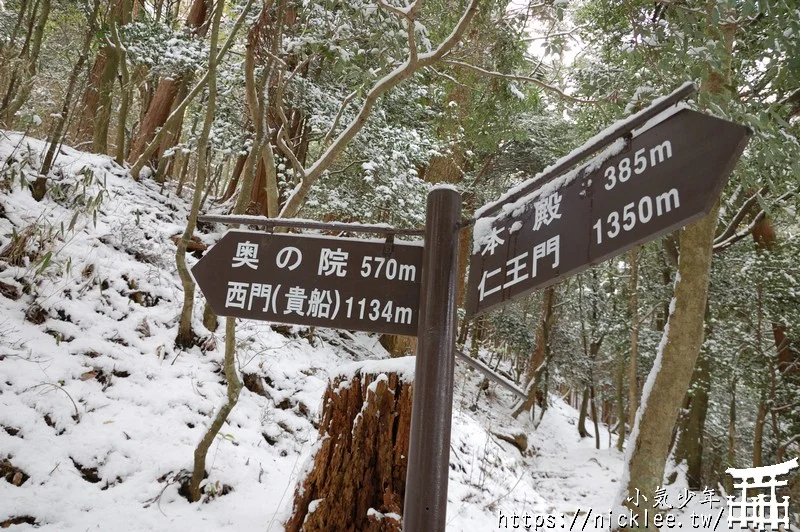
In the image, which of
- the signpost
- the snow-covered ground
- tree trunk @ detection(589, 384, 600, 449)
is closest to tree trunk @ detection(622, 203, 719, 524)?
the snow-covered ground

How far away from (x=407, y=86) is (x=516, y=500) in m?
6.23

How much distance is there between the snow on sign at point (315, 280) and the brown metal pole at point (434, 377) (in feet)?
0.44

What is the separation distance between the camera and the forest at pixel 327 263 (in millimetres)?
3025

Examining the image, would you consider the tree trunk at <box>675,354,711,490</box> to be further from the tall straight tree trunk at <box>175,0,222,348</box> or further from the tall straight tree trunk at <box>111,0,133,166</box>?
the tall straight tree trunk at <box>111,0,133,166</box>

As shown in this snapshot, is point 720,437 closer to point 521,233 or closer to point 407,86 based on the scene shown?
point 407,86

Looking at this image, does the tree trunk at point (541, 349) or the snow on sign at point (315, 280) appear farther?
the tree trunk at point (541, 349)

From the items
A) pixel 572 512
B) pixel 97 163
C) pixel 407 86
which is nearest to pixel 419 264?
pixel 407 86

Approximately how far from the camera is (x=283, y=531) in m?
3.03

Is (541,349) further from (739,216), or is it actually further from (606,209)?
(606,209)

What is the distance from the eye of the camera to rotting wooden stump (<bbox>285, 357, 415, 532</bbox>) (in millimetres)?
2916

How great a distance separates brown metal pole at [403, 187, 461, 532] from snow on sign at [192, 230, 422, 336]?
133 millimetres

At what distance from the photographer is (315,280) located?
190 centimetres

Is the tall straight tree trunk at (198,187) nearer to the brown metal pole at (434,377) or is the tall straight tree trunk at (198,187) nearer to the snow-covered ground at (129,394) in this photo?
the snow-covered ground at (129,394)

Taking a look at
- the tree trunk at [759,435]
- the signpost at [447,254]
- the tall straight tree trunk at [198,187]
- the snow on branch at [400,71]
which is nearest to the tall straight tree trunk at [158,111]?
the tall straight tree trunk at [198,187]
